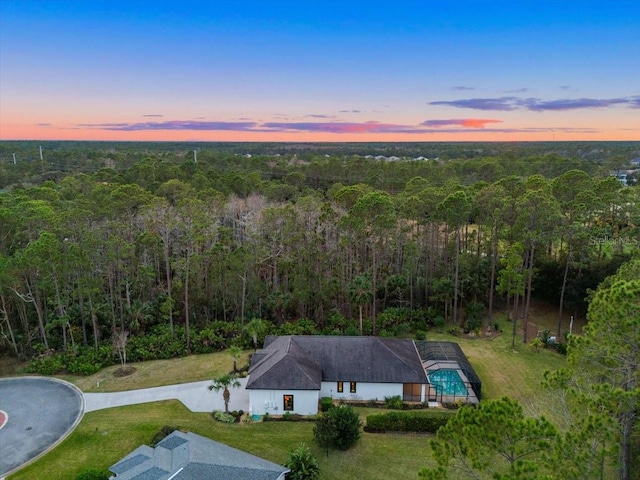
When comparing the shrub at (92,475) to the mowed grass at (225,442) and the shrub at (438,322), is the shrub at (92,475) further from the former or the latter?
the shrub at (438,322)

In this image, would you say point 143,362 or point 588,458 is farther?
point 143,362

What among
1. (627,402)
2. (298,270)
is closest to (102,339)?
(298,270)

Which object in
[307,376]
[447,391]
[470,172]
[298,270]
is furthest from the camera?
[470,172]

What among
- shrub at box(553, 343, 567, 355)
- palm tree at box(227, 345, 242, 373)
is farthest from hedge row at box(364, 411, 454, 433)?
shrub at box(553, 343, 567, 355)

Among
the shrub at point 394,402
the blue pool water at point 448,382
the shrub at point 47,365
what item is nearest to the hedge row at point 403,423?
the shrub at point 394,402

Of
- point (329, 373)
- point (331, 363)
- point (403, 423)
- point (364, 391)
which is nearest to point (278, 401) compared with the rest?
point (329, 373)

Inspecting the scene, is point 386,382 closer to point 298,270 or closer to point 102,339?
point 298,270
